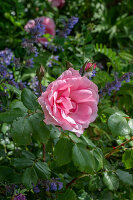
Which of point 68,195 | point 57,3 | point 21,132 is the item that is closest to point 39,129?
point 21,132

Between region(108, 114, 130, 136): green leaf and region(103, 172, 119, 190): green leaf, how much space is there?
0.19 meters

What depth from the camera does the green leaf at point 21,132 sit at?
67 cm

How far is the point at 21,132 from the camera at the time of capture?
0.67 m

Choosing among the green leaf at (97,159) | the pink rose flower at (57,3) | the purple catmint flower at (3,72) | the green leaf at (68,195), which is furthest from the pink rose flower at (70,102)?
the pink rose flower at (57,3)

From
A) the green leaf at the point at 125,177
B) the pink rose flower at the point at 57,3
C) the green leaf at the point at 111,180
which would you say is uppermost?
the pink rose flower at the point at 57,3

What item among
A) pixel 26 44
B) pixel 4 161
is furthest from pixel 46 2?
pixel 4 161

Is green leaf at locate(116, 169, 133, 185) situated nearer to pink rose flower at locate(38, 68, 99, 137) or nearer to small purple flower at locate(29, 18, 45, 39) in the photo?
pink rose flower at locate(38, 68, 99, 137)

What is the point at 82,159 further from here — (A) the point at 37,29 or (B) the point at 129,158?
(A) the point at 37,29

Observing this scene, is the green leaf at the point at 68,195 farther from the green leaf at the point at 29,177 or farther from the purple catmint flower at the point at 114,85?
the purple catmint flower at the point at 114,85

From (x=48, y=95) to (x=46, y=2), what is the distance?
153 cm

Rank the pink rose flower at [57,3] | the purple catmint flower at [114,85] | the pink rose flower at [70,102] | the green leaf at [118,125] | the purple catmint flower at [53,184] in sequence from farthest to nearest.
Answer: the pink rose flower at [57,3]
the purple catmint flower at [114,85]
the purple catmint flower at [53,184]
the green leaf at [118,125]
the pink rose flower at [70,102]

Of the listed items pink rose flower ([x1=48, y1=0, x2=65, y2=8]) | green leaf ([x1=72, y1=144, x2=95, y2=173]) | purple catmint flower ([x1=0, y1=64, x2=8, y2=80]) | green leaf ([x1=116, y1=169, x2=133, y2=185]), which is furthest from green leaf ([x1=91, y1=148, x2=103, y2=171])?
pink rose flower ([x1=48, y1=0, x2=65, y2=8])

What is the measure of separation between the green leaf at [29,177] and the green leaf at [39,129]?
14cm

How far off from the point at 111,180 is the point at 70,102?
1.13 ft
